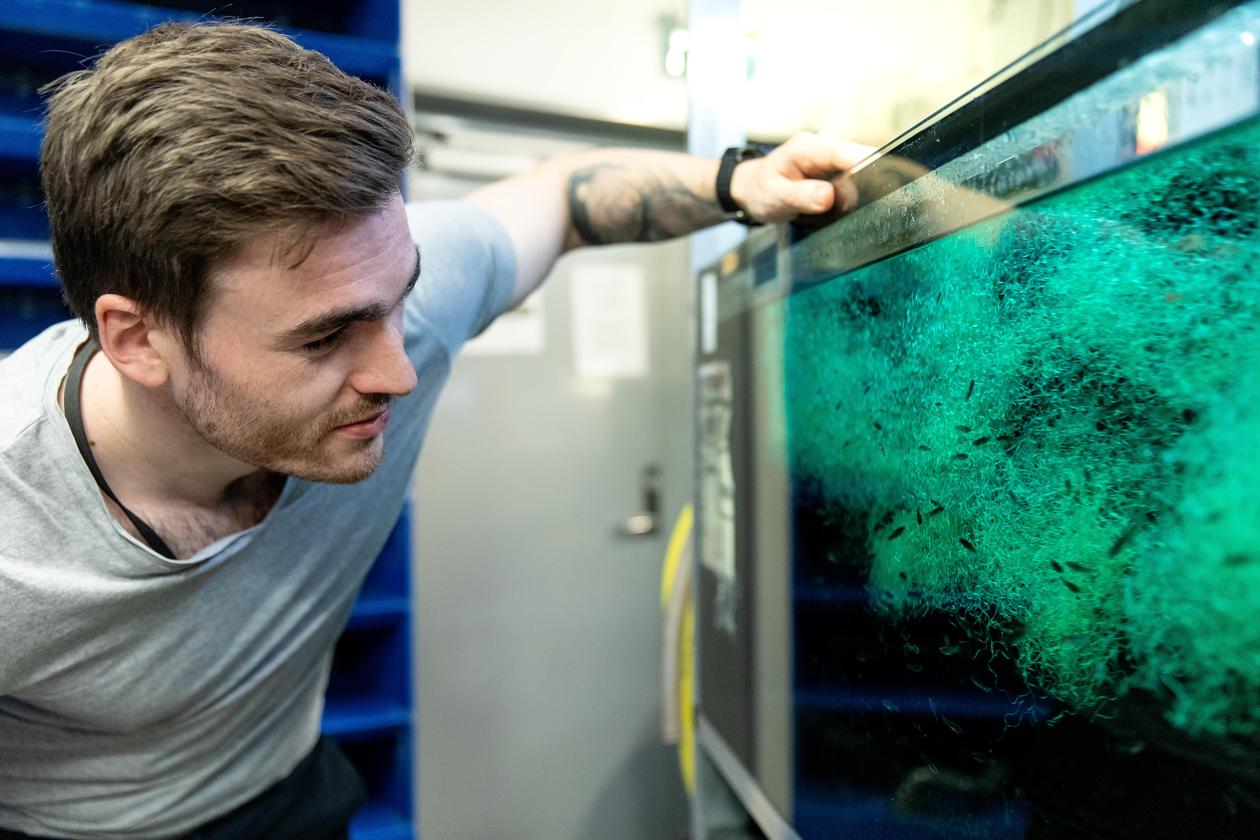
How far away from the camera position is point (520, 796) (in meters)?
2.19

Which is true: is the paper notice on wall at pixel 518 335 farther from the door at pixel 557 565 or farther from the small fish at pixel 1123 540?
the small fish at pixel 1123 540

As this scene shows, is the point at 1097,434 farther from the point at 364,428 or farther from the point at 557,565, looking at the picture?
the point at 557,565

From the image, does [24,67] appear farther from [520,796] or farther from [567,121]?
[520,796]

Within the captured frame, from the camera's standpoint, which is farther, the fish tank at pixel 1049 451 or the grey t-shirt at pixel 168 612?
the grey t-shirt at pixel 168 612

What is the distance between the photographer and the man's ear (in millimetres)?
669

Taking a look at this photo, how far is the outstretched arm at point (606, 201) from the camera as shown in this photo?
85 cm

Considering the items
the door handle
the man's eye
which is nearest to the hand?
the man's eye

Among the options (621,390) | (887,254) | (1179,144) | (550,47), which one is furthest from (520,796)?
(1179,144)

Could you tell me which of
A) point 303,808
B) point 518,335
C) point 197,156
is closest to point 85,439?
point 197,156

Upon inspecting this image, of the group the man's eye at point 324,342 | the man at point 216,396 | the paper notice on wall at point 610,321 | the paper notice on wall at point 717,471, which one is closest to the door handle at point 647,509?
the paper notice on wall at point 610,321

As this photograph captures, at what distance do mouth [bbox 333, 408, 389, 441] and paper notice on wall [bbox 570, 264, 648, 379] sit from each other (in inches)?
59.3

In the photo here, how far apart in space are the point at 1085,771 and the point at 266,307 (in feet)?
1.92

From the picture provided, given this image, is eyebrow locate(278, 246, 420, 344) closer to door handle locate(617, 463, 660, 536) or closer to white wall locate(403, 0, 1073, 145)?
white wall locate(403, 0, 1073, 145)

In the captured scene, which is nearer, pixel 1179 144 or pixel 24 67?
pixel 1179 144
